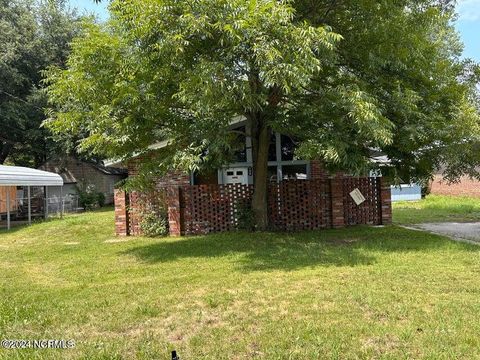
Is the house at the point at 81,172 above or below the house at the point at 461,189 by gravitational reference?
above

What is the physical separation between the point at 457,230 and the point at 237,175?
248 inches

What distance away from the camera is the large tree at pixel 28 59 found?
26.6m

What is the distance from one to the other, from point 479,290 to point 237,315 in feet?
9.94

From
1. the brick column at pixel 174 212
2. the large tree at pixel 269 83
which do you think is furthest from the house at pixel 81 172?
the large tree at pixel 269 83

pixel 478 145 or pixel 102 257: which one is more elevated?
pixel 478 145

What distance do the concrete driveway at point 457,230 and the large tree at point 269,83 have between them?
1.73 m

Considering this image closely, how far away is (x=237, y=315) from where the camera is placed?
16.3 ft

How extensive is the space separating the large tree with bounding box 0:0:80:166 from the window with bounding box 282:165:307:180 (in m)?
17.5

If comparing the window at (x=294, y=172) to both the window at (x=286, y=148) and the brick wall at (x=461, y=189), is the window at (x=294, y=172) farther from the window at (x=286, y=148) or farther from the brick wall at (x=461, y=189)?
the brick wall at (x=461, y=189)

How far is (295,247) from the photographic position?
9.72 m

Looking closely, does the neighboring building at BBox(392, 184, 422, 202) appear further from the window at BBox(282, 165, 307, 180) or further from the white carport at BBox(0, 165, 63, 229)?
the white carport at BBox(0, 165, 63, 229)

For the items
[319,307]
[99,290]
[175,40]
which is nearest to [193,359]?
[319,307]

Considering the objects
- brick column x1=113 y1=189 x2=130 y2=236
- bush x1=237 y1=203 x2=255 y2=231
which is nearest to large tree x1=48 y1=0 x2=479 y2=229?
bush x1=237 y1=203 x2=255 y2=231

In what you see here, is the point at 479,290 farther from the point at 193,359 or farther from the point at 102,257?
the point at 102,257
